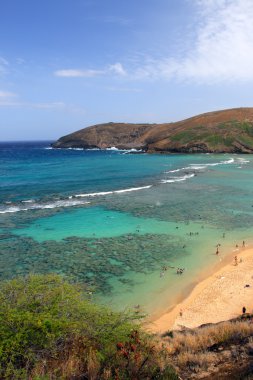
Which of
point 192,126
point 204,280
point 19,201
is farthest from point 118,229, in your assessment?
point 192,126

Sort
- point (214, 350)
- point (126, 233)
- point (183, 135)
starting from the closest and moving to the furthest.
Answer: point (214, 350), point (126, 233), point (183, 135)

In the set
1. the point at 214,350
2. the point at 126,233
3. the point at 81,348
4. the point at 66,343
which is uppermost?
the point at 66,343

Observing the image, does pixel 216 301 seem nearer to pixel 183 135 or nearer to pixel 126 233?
pixel 126 233

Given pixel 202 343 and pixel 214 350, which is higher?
pixel 214 350

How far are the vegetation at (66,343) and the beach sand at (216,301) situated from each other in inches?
295

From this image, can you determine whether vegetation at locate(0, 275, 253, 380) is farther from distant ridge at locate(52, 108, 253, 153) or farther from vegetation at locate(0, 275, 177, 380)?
distant ridge at locate(52, 108, 253, 153)

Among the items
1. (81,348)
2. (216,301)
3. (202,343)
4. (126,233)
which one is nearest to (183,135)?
(126,233)

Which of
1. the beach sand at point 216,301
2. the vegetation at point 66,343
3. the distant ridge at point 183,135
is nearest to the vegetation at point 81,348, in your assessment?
the vegetation at point 66,343

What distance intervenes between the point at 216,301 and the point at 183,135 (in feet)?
388

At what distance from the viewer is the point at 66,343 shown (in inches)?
384

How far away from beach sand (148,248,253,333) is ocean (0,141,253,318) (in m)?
0.77

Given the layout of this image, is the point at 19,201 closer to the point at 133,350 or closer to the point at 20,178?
the point at 20,178

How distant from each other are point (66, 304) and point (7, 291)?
211cm

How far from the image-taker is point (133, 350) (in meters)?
9.05
